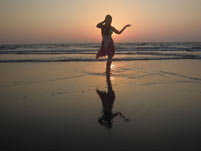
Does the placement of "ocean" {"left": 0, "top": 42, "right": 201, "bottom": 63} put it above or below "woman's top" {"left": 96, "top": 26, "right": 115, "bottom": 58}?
below

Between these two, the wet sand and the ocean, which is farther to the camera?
the ocean

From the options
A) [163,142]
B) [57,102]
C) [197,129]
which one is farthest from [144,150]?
[57,102]

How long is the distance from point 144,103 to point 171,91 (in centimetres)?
127

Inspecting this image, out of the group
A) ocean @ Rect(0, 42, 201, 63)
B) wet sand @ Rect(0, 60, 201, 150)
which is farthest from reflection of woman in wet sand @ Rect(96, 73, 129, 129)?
ocean @ Rect(0, 42, 201, 63)

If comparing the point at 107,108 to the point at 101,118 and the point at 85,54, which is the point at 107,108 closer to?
the point at 101,118

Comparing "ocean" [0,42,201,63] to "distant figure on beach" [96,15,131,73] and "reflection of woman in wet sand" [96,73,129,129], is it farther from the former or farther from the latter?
"reflection of woman in wet sand" [96,73,129,129]

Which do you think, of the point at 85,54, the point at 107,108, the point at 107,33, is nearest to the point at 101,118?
the point at 107,108

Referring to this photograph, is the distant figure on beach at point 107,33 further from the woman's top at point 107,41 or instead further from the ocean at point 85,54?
the ocean at point 85,54

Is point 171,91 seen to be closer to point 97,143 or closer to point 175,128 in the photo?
point 175,128

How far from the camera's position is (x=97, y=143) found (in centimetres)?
231

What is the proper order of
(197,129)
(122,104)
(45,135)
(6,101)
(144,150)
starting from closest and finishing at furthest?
(144,150) → (45,135) → (197,129) → (122,104) → (6,101)

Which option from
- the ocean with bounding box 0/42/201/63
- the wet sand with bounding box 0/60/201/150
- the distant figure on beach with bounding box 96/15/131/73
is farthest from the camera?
the ocean with bounding box 0/42/201/63

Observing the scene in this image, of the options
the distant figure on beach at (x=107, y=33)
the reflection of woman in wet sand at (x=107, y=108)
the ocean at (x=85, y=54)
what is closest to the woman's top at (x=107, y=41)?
the distant figure on beach at (x=107, y=33)

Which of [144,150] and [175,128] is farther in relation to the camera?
[175,128]
